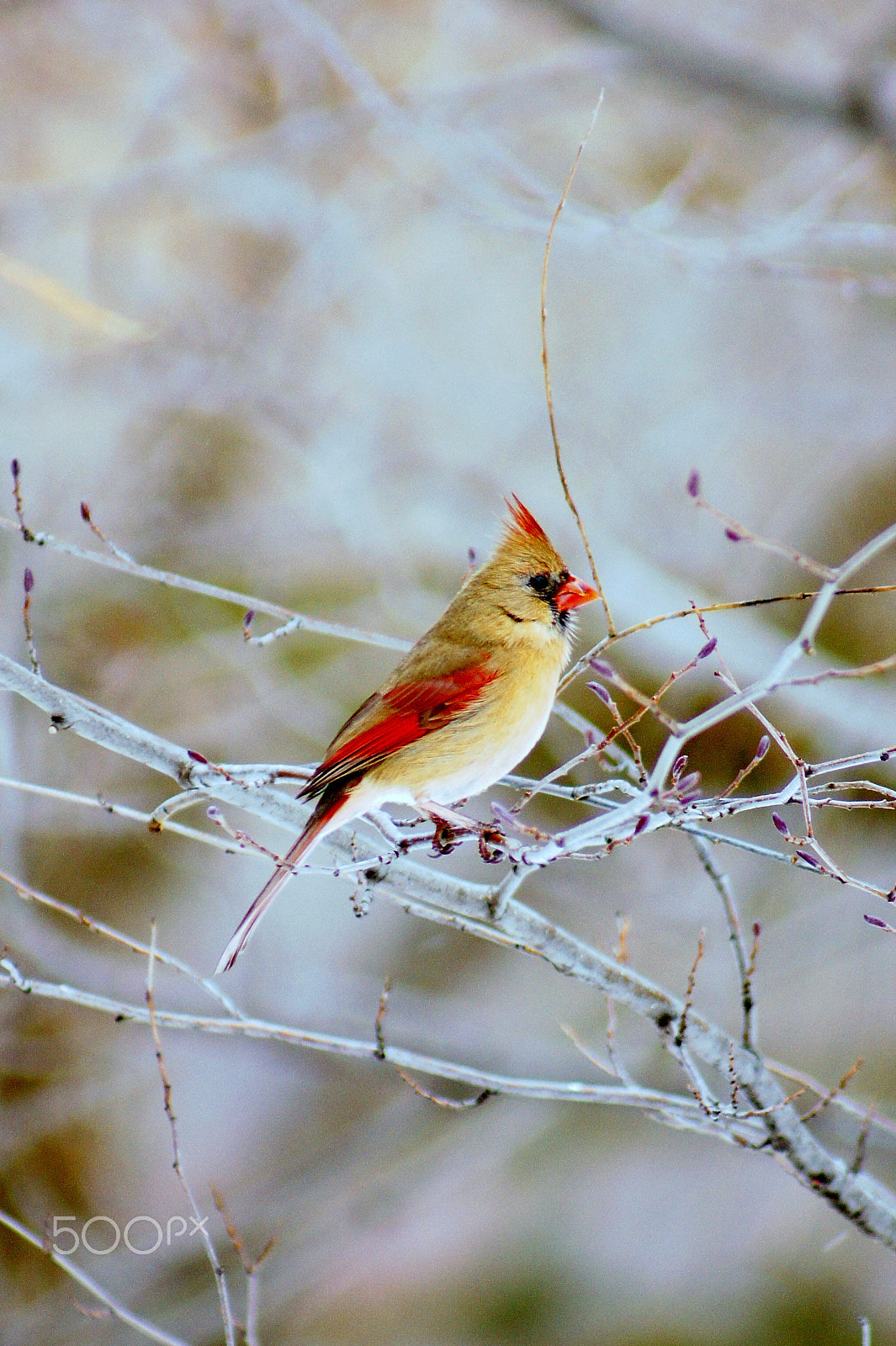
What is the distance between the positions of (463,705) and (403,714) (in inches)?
5.9

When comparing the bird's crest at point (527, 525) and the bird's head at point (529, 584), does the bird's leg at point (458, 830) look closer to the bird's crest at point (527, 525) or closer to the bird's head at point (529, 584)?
the bird's head at point (529, 584)

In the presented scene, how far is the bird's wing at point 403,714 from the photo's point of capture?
2.72m

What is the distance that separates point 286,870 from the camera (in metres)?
2.53

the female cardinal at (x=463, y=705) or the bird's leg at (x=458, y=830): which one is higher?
the female cardinal at (x=463, y=705)

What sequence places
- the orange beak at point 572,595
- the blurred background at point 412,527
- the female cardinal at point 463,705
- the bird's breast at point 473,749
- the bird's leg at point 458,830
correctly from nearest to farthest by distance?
Answer: the bird's leg at point 458,830, the female cardinal at point 463,705, the bird's breast at point 473,749, the orange beak at point 572,595, the blurred background at point 412,527

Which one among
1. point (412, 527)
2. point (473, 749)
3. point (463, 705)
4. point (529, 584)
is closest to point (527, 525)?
point (529, 584)

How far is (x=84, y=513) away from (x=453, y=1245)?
17.0ft

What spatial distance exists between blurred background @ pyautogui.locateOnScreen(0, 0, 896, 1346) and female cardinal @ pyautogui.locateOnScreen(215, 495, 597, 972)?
7.23ft

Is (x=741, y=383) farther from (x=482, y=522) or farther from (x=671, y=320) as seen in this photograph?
(x=482, y=522)

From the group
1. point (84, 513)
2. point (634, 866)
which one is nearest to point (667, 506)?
point (634, 866)

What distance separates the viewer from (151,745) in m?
2.35

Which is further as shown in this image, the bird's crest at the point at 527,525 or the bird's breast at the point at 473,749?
the bird's crest at the point at 527,525

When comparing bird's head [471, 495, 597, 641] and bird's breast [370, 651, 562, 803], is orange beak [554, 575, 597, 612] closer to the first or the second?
bird's head [471, 495, 597, 641]

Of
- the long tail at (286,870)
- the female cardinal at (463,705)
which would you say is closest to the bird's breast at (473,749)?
the female cardinal at (463,705)
